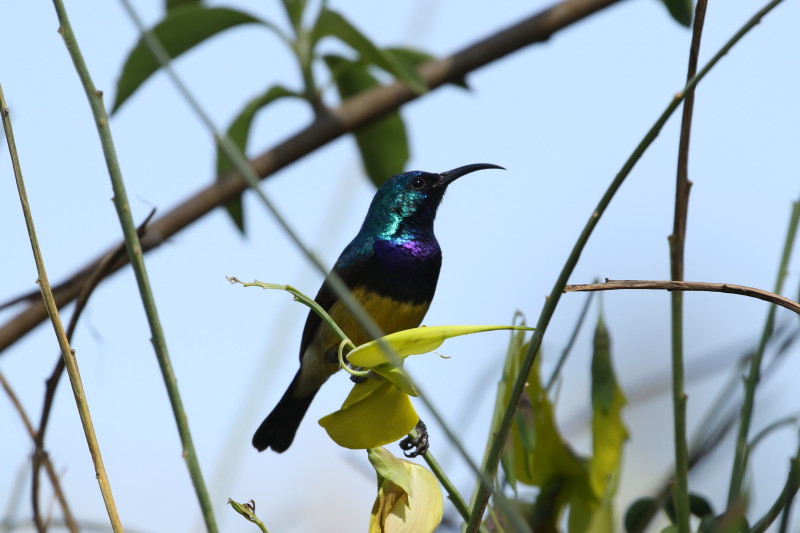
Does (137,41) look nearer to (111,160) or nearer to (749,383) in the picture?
(111,160)

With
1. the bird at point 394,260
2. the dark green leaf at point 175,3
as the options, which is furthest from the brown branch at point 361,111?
the dark green leaf at point 175,3

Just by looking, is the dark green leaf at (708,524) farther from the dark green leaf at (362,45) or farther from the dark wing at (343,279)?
the dark wing at (343,279)

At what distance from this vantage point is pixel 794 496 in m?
0.82

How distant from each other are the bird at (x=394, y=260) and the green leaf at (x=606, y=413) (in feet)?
2.40

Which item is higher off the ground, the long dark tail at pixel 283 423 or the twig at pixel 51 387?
the twig at pixel 51 387

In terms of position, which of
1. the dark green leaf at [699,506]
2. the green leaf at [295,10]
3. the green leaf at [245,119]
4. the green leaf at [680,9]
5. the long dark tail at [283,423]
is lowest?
the long dark tail at [283,423]

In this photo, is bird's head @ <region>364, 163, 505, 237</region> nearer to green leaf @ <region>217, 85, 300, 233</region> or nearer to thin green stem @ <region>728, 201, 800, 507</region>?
green leaf @ <region>217, 85, 300, 233</region>

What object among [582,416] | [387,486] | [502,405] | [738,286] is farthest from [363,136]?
[738,286]

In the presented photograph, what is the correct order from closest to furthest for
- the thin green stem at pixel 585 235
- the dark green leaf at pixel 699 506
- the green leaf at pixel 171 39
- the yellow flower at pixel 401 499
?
the thin green stem at pixel 585 235 < the yellow flower at pixel 401 499 < the dark green leaf at pixel 699 506 < the green leaf at pixel 171 39

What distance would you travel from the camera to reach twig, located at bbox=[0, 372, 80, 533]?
989 millimetres

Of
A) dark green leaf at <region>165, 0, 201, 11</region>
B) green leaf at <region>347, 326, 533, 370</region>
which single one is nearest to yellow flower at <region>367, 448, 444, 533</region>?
green leaf at <region>347, 326, 533, 370</region>

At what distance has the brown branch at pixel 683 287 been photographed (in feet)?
2.13

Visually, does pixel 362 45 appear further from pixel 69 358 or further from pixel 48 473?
pixel 69 358

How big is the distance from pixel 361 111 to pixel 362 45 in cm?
15
